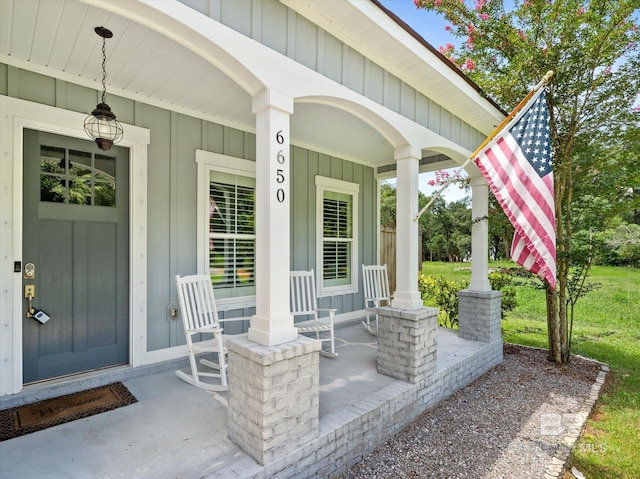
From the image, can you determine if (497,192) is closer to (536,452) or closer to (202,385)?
(536,452)

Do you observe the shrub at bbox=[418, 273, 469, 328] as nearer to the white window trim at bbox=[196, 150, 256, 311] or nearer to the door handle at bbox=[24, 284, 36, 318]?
the white window trim at bbox=[196, 150, 256, 311]

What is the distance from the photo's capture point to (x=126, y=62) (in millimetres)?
2744

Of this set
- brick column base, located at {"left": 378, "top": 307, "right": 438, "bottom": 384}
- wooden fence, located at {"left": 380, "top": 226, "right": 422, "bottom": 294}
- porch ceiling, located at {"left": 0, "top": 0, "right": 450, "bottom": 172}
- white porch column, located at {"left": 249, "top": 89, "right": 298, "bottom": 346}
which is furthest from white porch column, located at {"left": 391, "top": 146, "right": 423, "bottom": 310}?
wooden fence, located at {"left": 380, "top": 226, "right": 422, "bottom": 294}

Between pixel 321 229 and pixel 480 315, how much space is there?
2.51 m

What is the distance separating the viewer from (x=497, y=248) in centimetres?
1441

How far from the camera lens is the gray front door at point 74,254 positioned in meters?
2.88

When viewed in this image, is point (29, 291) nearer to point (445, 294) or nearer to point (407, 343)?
point (407, 343)

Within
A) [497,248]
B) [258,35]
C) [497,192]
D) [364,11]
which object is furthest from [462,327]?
[497,248]

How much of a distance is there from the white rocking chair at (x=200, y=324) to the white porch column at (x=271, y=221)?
3.30ft

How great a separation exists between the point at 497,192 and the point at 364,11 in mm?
1848

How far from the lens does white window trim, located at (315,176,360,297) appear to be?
515cm

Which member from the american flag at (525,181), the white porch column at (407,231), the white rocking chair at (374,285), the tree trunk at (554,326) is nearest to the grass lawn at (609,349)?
the tree trunk at (554,326)

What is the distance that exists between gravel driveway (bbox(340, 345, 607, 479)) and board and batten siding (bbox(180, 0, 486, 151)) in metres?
2.90

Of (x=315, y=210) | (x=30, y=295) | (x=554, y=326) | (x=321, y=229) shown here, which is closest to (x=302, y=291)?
(x=321, y=229)
